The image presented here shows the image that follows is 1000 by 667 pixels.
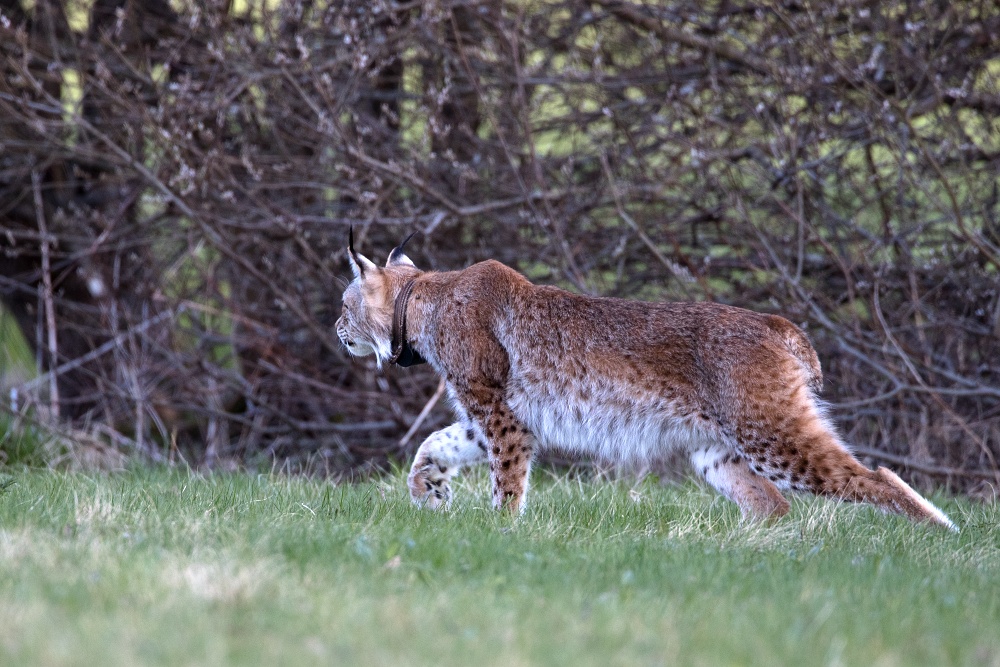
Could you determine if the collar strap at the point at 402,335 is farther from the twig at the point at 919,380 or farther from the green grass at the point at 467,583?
the twig at the point at 919,380

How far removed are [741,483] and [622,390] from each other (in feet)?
2.58

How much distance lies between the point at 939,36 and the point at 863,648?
709cm

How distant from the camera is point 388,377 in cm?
977

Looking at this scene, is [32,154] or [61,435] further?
[32,154]

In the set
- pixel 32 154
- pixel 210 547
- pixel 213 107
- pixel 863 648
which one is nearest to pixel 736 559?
pixel 863 648

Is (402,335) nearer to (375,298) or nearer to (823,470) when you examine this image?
(375,298)

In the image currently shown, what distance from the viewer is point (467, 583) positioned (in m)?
3.93

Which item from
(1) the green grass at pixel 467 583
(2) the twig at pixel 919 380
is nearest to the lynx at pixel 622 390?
(1) the green grass at pixel 467 583

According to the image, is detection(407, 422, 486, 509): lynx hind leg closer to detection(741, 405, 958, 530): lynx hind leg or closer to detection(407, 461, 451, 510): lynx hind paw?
detection(407, 461, 451, 510): lynx hind paw

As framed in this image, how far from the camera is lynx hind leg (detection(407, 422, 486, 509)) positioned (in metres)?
6.22

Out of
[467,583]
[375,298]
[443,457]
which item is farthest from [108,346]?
[467,583]

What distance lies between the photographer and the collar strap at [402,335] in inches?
261

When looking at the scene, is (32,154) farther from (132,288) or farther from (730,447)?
(730,447)

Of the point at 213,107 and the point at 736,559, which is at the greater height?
the point at 213,107
